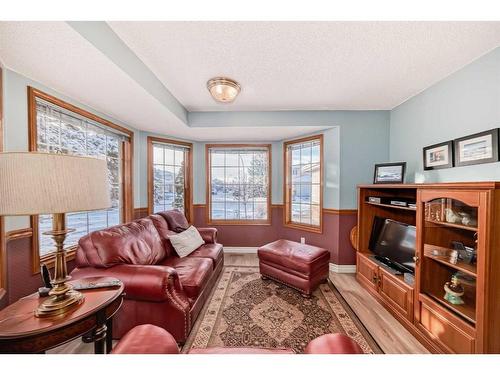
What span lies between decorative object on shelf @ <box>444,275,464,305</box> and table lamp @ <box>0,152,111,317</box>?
2.49 m

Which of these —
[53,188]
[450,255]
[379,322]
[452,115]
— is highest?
[452,115]

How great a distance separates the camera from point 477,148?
5.41 ft

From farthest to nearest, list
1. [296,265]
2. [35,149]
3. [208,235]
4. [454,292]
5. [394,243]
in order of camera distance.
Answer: [208,235], [296,265], [394,243], [35,149], [454,292]

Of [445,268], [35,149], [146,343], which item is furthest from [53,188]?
[445,268]

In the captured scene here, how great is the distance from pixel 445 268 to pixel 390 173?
3.94 feet

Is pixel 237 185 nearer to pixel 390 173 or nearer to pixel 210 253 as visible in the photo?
pixel 210 253

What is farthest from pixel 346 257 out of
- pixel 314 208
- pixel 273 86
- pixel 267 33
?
pixel 267 33

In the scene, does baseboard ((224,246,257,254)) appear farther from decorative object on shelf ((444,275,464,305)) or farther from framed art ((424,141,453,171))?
framed art ((424,141,453,171))

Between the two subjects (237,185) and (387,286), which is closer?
(387,286)

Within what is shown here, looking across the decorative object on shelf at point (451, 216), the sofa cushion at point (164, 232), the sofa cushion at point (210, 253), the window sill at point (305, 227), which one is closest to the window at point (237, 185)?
the window sill at point (305, 227)

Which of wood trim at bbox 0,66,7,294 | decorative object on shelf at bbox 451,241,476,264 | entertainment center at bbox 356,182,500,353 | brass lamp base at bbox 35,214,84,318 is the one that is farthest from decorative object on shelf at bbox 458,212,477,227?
wood trim at bbox 0,66,7,294

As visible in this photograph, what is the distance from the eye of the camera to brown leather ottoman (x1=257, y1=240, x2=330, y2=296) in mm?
2232
